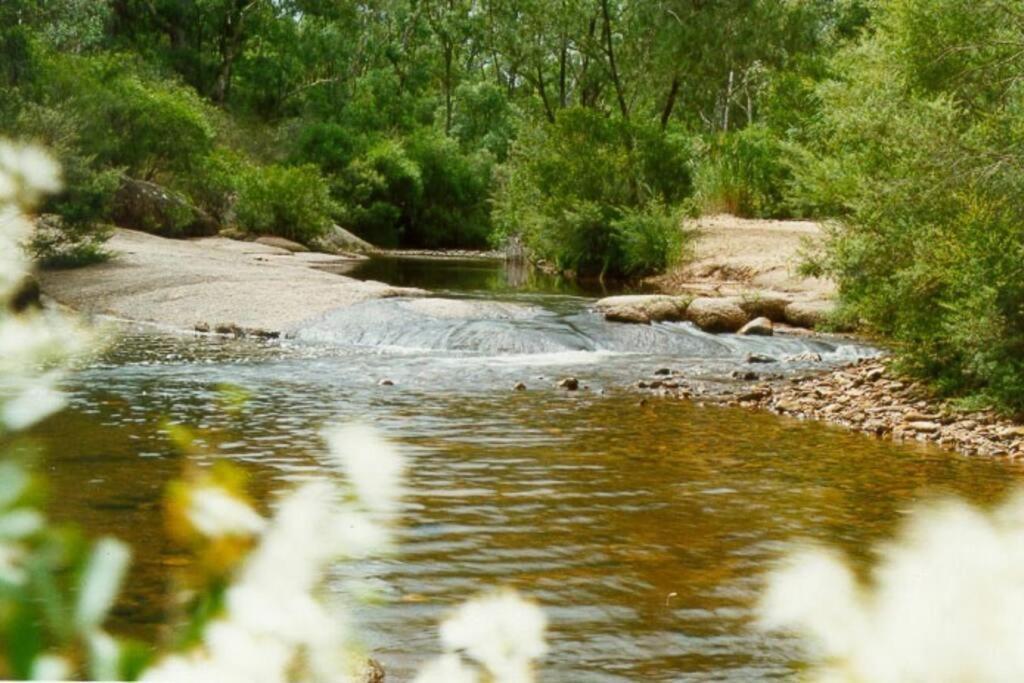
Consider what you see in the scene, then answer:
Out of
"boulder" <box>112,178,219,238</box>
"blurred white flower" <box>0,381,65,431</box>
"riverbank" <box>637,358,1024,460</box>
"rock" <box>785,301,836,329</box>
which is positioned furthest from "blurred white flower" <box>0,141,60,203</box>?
"boulder" <box>112,178,219,238</box>

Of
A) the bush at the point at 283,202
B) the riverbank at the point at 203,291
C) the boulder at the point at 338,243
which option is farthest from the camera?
the boulder at the point at 338,243

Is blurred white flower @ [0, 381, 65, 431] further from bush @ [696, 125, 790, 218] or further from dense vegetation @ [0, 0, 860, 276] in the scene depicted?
bush @ [696, 125, 790, 218]

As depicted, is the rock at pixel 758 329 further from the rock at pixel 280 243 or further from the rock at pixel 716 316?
the rock at pixel 280 243

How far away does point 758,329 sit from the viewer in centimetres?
1878

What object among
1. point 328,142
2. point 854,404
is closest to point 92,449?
point 854,404

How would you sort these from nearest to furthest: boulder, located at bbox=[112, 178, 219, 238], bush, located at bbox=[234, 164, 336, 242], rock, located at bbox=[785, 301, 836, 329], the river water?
the river water
rock, located at bbox=[785, 301, 836, 329]
boulder, located at bbox=[112, 178, 219, 238]
bush, located at bbox=[234, 164, 336, 242]

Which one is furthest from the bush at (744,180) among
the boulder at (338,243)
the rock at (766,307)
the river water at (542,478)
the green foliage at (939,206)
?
the river water at (542,478)

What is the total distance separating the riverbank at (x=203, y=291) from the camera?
18578mm

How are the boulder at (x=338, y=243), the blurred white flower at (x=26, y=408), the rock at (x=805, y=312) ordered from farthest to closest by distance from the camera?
the boulder at (x=338, y=243), the rock at (x=805, y=312), the blurred white flower at (x=26, y=408)

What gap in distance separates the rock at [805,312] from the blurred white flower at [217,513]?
19.6 meters

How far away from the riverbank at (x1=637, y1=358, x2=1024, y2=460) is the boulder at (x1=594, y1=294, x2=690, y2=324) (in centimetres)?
394

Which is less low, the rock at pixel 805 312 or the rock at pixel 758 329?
the rock at pixel 805 312

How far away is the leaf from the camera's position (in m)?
0.57

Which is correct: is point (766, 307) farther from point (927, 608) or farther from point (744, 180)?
point (927, 608)
